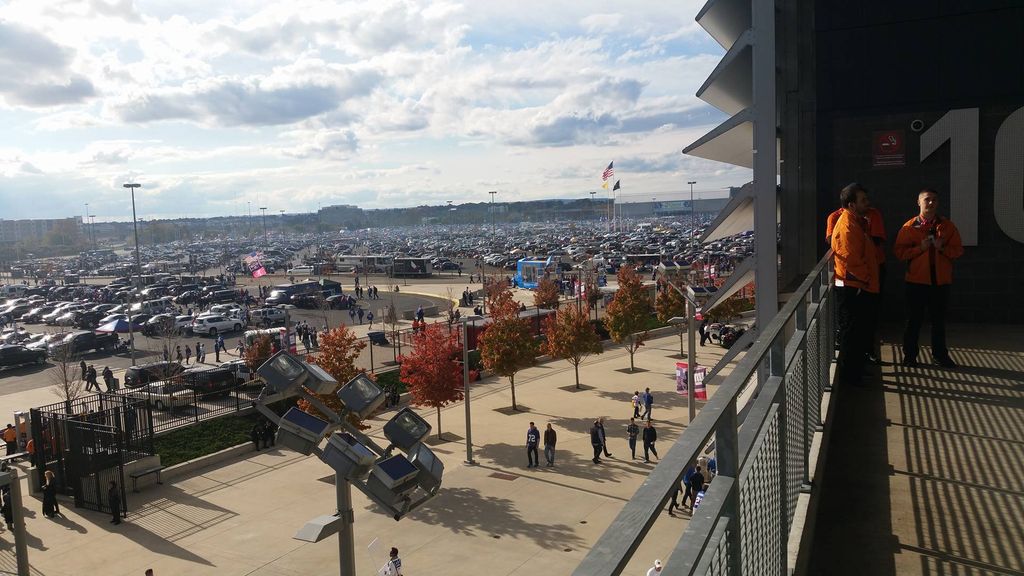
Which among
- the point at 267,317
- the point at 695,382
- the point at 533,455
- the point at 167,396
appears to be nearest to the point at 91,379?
the point at 167,396

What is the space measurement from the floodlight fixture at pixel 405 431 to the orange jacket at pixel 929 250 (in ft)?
17.8

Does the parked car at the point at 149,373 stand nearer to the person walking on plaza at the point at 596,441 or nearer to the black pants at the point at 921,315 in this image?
the person walking on plaza at the point at 596,441

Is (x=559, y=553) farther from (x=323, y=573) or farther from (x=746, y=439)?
(x=746, y=439)

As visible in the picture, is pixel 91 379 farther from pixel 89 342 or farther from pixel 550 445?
pixel 550 445

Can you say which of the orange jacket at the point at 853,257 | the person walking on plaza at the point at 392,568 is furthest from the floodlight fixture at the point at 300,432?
the person walking on plaza at the point at 392,568

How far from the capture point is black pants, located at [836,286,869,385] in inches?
276

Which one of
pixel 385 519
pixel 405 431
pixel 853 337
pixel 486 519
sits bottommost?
pixel 385 519

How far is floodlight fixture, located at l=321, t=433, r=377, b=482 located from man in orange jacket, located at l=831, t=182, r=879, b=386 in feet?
16.6

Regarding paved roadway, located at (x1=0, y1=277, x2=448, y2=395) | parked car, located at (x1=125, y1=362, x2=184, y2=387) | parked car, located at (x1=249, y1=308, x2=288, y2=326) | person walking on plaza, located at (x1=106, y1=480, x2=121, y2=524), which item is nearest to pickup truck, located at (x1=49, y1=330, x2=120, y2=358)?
paved roadway, located at (x1=0, y1=277, x2=448, y2=395)

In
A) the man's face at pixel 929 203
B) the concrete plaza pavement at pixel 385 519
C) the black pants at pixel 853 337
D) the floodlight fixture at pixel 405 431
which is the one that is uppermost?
the man's face at pixel 929 203

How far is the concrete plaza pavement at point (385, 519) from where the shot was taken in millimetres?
15562

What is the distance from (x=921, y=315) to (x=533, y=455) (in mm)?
15541

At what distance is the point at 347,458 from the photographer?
26.7 ft

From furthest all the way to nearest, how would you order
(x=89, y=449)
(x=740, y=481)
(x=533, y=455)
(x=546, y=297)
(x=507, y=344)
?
(x=546, y=297) → (x=507, y=344) → (x=533, y=455) → (x=89, y=449) → (x=740, y=481)
